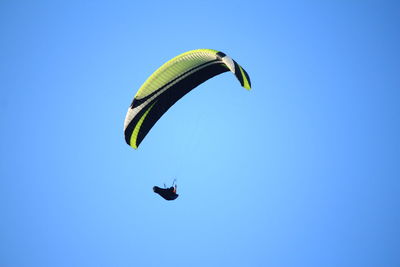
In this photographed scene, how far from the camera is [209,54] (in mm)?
25109

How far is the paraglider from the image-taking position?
2626 cm

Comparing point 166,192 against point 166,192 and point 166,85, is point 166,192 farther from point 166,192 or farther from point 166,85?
point 166,85

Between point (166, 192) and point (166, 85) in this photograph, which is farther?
point (166, 192)

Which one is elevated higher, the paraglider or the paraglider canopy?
the paraglider

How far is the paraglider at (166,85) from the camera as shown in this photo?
26.3 m

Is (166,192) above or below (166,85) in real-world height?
below

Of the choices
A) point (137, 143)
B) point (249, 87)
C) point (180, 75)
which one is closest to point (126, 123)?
point (137, 143)

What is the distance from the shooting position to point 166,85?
91.0 feet

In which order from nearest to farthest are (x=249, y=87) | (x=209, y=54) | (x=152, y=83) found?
1. (x=249, y=87)
2. (x=209, y=54)
3. (x=152, y=83)

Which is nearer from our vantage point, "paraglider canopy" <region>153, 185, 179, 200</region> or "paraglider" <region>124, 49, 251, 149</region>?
"paraglider" <region>124, 49, 251, 149</region>

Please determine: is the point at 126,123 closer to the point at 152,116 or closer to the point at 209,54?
the point at 152,116

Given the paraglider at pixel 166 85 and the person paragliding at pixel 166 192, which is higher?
the paraglider at pixel 166 85

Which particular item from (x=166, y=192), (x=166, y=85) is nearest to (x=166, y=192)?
(x=166, y=192)

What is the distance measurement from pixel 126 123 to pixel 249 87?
27.0 ft
